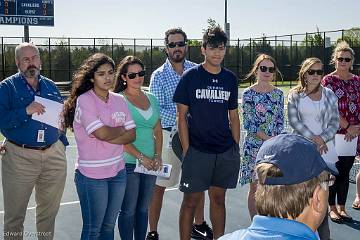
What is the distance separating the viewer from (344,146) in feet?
18.8

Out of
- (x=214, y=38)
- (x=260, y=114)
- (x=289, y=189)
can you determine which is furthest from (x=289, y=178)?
(x=260, y=114)

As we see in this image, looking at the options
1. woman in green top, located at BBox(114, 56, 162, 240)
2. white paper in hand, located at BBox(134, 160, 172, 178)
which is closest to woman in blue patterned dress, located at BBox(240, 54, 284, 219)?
white paper in hand, located at BBox(134, 160, 172, 178)

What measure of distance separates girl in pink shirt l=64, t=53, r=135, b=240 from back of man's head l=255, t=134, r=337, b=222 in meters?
2.43

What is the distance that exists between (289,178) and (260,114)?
3.54m

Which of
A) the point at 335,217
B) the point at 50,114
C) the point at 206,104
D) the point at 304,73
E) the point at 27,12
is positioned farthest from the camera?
the point at 27,12

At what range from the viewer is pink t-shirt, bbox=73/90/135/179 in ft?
13.0

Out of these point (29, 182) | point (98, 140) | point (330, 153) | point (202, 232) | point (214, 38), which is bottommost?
point (202, 232)

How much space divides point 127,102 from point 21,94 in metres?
0.93

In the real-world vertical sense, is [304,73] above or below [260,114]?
above

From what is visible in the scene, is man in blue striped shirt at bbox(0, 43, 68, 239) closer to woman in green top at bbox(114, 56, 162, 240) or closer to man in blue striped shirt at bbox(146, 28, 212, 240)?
woman in green top at bbox(114, 56, 162, 240)

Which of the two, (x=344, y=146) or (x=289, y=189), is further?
(x=344, y=146)

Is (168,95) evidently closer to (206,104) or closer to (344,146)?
(206,104)

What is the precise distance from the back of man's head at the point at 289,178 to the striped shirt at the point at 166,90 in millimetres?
3458

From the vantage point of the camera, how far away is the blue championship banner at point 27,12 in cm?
2711
